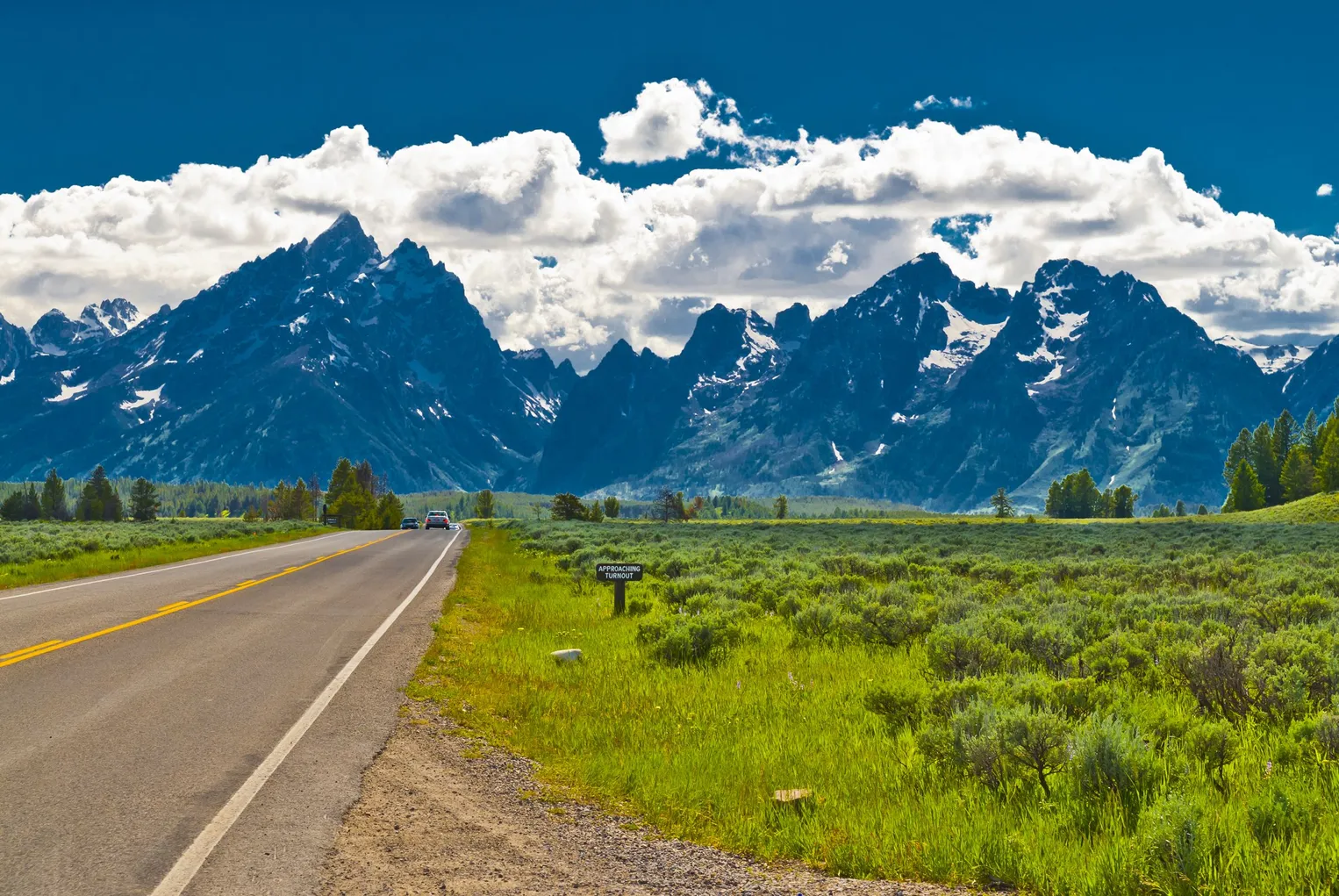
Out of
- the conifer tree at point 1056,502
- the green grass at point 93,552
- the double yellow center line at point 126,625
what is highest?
the double yellow center line at point 126,625

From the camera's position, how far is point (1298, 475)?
121 m

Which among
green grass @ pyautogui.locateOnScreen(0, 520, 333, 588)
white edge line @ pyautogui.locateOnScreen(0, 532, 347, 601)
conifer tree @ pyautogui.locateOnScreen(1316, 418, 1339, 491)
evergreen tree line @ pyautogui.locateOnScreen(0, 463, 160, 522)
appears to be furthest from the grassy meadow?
evergreen tree line @ pyautogui.locateOnScreen(0, 463, 160, 522)

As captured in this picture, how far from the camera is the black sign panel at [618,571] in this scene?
17641 millimetres

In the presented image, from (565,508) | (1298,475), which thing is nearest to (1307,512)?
(1298,475)

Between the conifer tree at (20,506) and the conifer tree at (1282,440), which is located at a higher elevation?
the conifer tree at (1282,440)

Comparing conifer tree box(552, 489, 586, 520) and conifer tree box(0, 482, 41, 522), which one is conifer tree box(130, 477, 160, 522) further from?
conifer tree box(552, 489, 586, 520)

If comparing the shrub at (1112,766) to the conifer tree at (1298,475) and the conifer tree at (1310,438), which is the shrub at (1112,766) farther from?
the conifer tree at (1310,438)

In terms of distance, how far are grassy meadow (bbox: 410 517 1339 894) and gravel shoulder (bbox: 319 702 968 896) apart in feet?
1.03

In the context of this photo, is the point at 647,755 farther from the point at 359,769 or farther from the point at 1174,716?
the point at 1174,716

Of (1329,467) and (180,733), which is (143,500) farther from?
(1329,467)

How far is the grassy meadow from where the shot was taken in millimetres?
6031

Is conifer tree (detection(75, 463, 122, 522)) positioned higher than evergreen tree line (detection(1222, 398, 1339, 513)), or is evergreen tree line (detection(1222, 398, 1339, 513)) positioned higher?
evergreen tree line (detection(1222, 398, 1339, 513))

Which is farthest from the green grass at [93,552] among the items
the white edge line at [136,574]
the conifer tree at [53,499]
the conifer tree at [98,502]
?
the conifer tree at [53,499]

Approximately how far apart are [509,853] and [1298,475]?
138 m
